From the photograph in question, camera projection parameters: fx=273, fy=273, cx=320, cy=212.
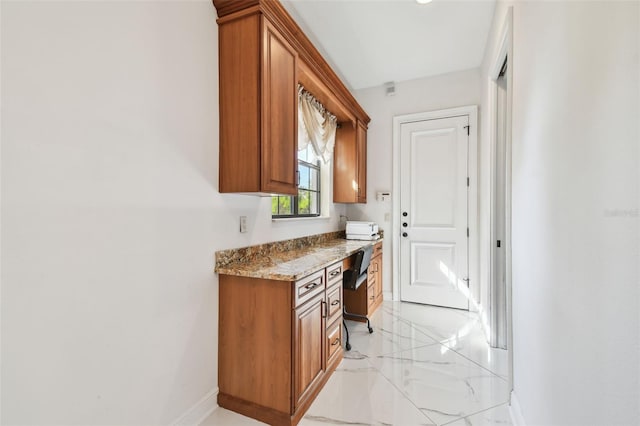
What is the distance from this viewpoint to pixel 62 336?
1.01 m

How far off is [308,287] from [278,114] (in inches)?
45.4

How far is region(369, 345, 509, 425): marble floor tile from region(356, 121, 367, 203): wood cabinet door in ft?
6.49

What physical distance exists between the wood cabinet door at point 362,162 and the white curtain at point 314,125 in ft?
1.68

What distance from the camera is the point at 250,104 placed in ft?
5.57

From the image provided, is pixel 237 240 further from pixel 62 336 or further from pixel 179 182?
pixel 62 336

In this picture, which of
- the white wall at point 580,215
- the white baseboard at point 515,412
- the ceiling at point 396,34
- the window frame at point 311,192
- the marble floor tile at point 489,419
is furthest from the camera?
the window frame at point 311,192

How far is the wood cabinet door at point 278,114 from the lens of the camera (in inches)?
66.8

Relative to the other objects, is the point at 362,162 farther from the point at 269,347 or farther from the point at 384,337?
the point at 269,347

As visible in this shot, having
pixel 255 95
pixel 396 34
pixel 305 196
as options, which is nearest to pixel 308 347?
pixel 255 95

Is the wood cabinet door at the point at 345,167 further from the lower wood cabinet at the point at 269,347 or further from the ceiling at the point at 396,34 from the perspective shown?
the lower wood cabinet at the point at 269,347

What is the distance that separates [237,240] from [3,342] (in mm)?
1146

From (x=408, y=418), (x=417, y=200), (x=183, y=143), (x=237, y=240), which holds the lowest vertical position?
(x=408, y=418)

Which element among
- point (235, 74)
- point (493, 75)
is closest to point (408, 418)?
point (235, 74)

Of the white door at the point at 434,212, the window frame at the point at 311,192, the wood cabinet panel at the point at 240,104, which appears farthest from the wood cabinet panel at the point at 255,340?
the white door at the point at 434,212
